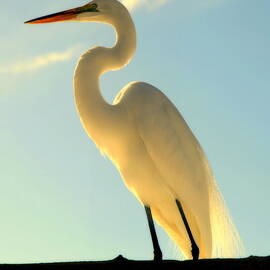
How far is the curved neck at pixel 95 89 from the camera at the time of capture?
5.51m

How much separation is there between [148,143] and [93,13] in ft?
5.05

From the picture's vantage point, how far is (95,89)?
219 inches

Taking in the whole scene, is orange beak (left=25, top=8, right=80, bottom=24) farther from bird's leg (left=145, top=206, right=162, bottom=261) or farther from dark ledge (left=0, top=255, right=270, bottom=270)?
dark ledge (left=0, top=255, right=270, bottom=270)

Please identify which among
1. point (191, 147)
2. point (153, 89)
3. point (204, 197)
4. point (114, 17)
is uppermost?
point (114, 17)

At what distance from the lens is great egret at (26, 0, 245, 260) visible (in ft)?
18.3

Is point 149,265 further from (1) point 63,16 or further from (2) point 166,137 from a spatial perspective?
(1) point 63,16

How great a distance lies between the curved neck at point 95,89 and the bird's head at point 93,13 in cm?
47

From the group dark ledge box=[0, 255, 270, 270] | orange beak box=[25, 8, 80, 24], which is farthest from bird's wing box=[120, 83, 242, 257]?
dark ledge box=[0, 255, 270, 270]

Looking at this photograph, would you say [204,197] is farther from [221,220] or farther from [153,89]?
[153,89]

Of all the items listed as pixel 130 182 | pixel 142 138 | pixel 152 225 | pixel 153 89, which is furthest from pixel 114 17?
pixel 152 225

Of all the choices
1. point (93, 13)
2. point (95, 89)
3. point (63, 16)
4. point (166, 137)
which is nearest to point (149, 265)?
point (166, 137)

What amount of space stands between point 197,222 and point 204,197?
0.27 meters

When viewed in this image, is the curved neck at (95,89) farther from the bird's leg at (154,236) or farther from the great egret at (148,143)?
the bird's leg at (154,236)

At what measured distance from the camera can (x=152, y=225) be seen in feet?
18.8
